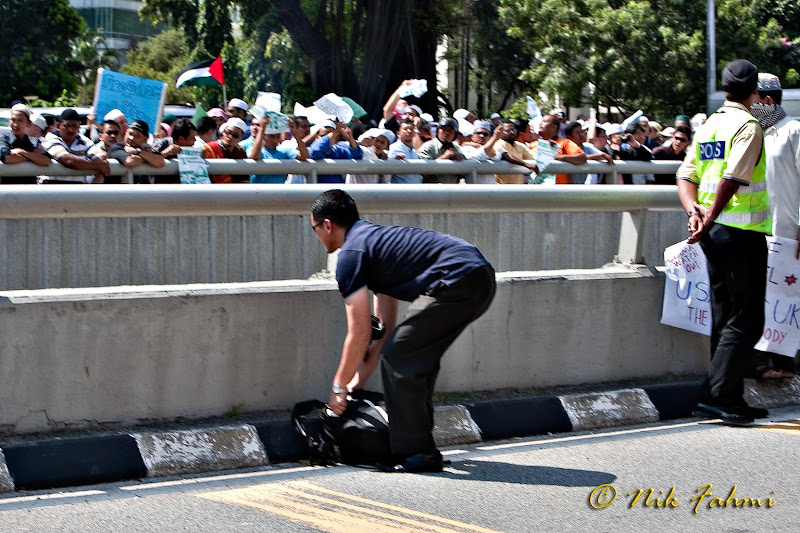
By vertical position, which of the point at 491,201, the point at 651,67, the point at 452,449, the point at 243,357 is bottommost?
the point at 452,449

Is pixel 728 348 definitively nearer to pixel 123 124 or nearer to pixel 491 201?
pixel 491 201

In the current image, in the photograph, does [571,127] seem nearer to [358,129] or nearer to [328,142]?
[358,129]

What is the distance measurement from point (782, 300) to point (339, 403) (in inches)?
134

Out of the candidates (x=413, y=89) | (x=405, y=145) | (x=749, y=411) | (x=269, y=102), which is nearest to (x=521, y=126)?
(x=405, y=145)

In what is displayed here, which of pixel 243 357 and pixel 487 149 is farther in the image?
pixel 487 149

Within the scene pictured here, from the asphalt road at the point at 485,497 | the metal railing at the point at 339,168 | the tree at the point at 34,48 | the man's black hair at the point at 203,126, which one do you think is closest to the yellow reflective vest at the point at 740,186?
the asphalt road at the point at 485,497

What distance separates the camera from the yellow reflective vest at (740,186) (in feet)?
23.9

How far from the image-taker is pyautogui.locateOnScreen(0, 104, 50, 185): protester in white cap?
907cm

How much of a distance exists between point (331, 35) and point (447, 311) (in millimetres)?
22991

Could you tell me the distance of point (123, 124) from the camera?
11.0 m

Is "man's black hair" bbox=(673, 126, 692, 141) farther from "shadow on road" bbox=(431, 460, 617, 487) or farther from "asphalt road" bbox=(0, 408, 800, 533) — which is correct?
"shadow on road" bbox=(431, 460, 617, 487)

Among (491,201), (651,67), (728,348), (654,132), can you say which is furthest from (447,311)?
(651,67)

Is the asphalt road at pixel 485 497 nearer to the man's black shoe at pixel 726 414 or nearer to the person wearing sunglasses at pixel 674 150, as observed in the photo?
the man's black shoe at pixel 726 414

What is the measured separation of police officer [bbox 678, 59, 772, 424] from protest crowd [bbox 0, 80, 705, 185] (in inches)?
164
